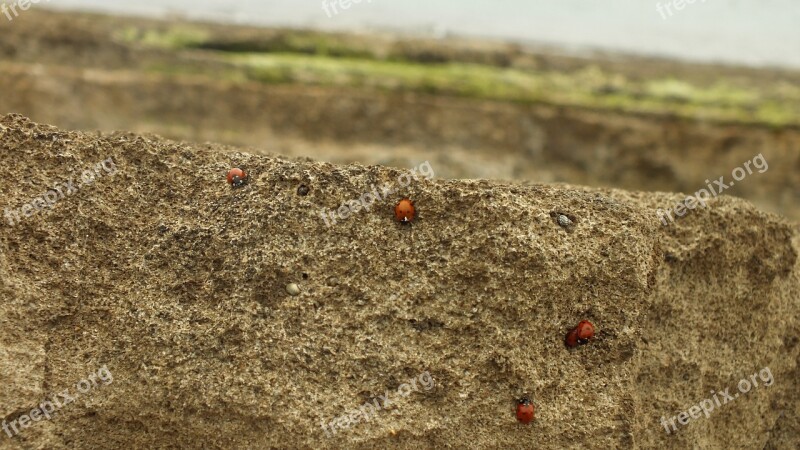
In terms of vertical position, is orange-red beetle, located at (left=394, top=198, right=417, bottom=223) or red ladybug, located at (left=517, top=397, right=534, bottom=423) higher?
orange-red beetle, located at (left=394, top=198, right=417, bottom=223)

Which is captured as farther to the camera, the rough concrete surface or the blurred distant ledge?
the blurred distant ledge

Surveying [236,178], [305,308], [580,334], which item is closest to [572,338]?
[580,334]

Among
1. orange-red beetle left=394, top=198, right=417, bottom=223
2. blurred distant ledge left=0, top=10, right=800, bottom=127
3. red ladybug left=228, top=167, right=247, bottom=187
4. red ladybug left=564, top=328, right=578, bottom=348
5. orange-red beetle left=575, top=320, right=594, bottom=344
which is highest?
blurred distant ledge left=0, top=10, right=800, bottom=127

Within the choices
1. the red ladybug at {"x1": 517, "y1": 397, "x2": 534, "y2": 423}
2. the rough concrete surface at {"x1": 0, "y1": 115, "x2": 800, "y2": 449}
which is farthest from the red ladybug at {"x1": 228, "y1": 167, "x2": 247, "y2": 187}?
the red ladybug at {"x1": 517, "y1": 397, "x2": 534, "y2": 423}

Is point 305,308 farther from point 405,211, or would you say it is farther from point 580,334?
point 580,334

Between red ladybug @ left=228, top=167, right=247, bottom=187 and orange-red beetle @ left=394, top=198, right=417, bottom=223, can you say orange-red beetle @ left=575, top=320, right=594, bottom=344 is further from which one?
red ladybug @ left=228, top=167, right=247, bottom=187

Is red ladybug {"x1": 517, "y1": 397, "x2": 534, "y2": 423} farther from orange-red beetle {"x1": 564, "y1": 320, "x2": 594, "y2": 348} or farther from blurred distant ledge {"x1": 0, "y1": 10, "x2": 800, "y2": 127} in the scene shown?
blurred distant ledge {"x1": 0, "y1": 10, "x2": 800, "y2": 127}

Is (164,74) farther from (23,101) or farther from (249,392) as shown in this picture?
(249,392)
